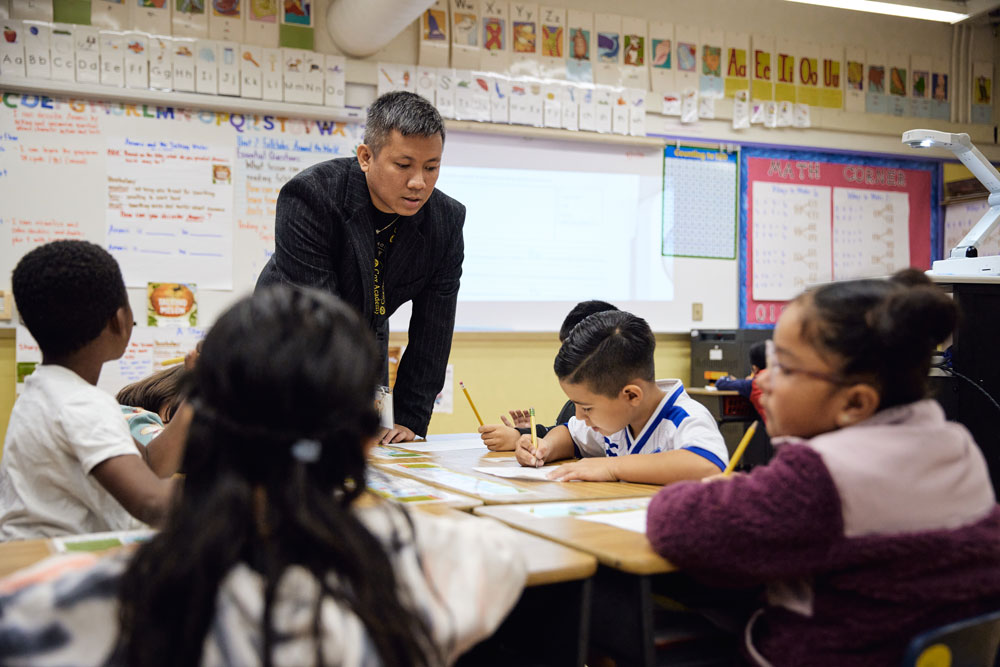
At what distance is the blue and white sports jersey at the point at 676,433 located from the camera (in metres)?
1.77

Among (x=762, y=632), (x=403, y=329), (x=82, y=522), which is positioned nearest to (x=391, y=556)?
(x=762, y=632)

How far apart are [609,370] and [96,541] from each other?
109cm

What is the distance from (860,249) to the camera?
5043 millimetres

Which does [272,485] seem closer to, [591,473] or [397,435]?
[591,473]

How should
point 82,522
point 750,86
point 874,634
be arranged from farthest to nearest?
point 750,86
point 82,522
point 874,634

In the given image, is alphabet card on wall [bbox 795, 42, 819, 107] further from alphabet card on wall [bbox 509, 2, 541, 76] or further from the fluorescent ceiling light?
alphabet card on wall [bbox 509, 2, 541, 76]

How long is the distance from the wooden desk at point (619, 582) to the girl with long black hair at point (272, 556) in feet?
1.02

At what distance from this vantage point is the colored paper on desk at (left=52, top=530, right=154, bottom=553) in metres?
1.11

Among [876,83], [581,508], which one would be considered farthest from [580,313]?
[876,83]

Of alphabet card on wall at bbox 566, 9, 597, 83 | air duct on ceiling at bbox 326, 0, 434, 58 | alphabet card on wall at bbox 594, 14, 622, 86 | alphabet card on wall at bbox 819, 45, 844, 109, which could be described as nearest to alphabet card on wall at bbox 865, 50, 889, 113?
alphabet card on wall at bbox 819, 45, 844, 109

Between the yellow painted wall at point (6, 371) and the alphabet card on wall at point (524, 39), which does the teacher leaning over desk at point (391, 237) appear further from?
the alphabet card on wall at point (524, 39)

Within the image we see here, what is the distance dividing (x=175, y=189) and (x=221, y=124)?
1.16ft

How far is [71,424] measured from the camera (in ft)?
4.12

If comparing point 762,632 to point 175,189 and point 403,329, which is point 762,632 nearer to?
point 403,329
